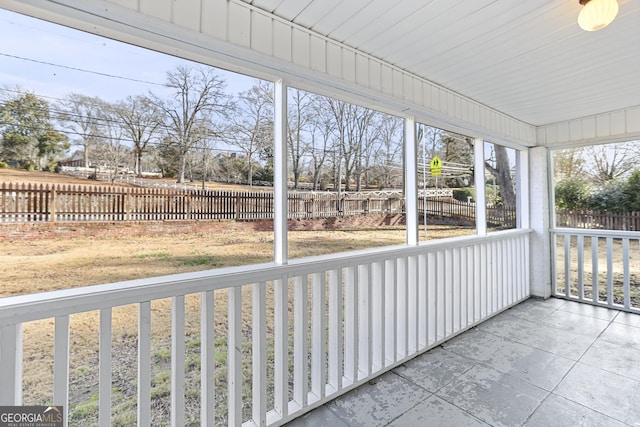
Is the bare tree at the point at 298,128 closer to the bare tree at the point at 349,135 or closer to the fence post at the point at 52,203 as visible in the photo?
the bare tree at the point at 349,135

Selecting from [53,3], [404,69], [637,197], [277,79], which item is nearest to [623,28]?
[404,69]

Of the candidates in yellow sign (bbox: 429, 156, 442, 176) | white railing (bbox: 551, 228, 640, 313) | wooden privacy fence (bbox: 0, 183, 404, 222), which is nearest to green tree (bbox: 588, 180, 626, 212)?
white railing (bbox: 551, 228, 640, 313)

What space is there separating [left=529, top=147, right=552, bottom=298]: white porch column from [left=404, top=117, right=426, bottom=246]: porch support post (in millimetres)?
2639

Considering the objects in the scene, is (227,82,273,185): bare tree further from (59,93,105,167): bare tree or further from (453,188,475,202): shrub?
(453,188,475,202): shrub

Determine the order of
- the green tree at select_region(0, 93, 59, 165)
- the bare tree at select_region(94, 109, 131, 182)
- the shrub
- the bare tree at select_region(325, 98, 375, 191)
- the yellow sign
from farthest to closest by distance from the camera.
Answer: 1. the shrub
2. the yellow sign
3. the bare tree at select_region(325, 98, 375, 191)
4. the bare tree at select_region(94, 109, 131, 182)
5. the green tree at select_region(0, 93, 59, 165)

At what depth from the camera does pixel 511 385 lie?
2158 millimetres

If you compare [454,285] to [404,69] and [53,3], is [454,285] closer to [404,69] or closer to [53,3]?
[404,69]

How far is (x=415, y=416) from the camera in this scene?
6.12 ft

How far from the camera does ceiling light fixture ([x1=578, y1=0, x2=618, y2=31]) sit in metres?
1.43

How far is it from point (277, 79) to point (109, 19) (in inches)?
33.9

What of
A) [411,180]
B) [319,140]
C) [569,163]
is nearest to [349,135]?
[319,140]

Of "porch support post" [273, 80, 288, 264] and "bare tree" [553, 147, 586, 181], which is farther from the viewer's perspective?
"bare tree" [553, 147, 586, 181]

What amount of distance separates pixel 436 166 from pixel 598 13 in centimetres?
156

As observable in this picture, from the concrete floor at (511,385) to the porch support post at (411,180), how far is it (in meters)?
1.10
